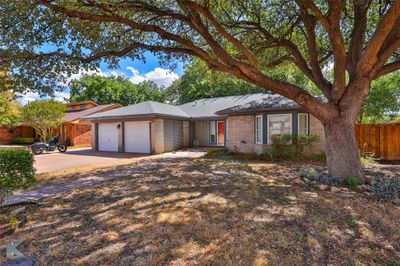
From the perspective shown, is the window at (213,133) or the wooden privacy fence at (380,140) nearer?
the wooden privacy fence at (380,140)

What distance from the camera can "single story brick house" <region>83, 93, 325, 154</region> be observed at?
12.5 m

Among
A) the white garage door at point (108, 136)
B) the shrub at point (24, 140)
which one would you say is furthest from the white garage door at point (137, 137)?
the shrub at point (24, 140)

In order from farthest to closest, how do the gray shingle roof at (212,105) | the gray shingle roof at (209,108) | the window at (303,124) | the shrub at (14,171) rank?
the gray shingle roof at (212,105) → the gray shingle roof at (209,108) → the window at (303,124) → the shrub at (14,171)

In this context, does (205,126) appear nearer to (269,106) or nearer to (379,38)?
(269,106)

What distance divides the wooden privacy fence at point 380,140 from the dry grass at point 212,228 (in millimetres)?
7867

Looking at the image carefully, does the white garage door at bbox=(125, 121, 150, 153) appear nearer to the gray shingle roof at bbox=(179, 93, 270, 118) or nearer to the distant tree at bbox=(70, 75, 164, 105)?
the gray shingle roof at bbox=(179, 93, 270, 118)

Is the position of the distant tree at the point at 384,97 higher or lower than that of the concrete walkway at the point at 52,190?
higher

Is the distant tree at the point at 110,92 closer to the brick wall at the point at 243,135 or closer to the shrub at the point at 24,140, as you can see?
the shrub at the point at 24,140

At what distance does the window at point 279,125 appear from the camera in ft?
40.9

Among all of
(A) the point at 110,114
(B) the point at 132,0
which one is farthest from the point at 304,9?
(A) the point at 110,114

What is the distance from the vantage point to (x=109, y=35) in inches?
337

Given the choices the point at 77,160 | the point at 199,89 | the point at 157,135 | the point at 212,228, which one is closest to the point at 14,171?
the point at 212,228

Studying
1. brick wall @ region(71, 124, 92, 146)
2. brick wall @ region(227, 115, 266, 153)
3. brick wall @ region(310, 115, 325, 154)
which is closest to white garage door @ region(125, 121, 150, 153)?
brick wall @ region(227, 115, 266, 153)

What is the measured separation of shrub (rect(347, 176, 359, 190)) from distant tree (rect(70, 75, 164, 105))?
3466 cm
